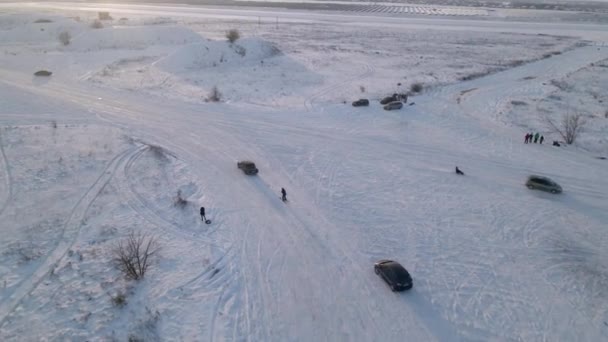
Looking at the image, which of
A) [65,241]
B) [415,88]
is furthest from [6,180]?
[415,88]

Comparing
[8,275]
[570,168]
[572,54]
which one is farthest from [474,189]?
[572,54]

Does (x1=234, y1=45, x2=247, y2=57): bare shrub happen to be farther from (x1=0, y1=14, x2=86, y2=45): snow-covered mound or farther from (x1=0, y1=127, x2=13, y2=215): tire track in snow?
(x1=0, y1=127, x2=13, y2=215): tire track in snow

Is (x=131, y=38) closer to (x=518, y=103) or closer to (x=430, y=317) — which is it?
(x=518, y=103)

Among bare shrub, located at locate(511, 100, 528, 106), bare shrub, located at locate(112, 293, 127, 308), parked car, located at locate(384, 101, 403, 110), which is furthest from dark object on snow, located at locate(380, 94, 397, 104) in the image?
bare shrub, located at locate(112, 293, 127, 308)

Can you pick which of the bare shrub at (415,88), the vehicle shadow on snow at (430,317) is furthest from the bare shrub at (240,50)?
the vehicle shadow on snow at (430,317)

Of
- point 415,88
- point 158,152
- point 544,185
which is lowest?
point 158,152
